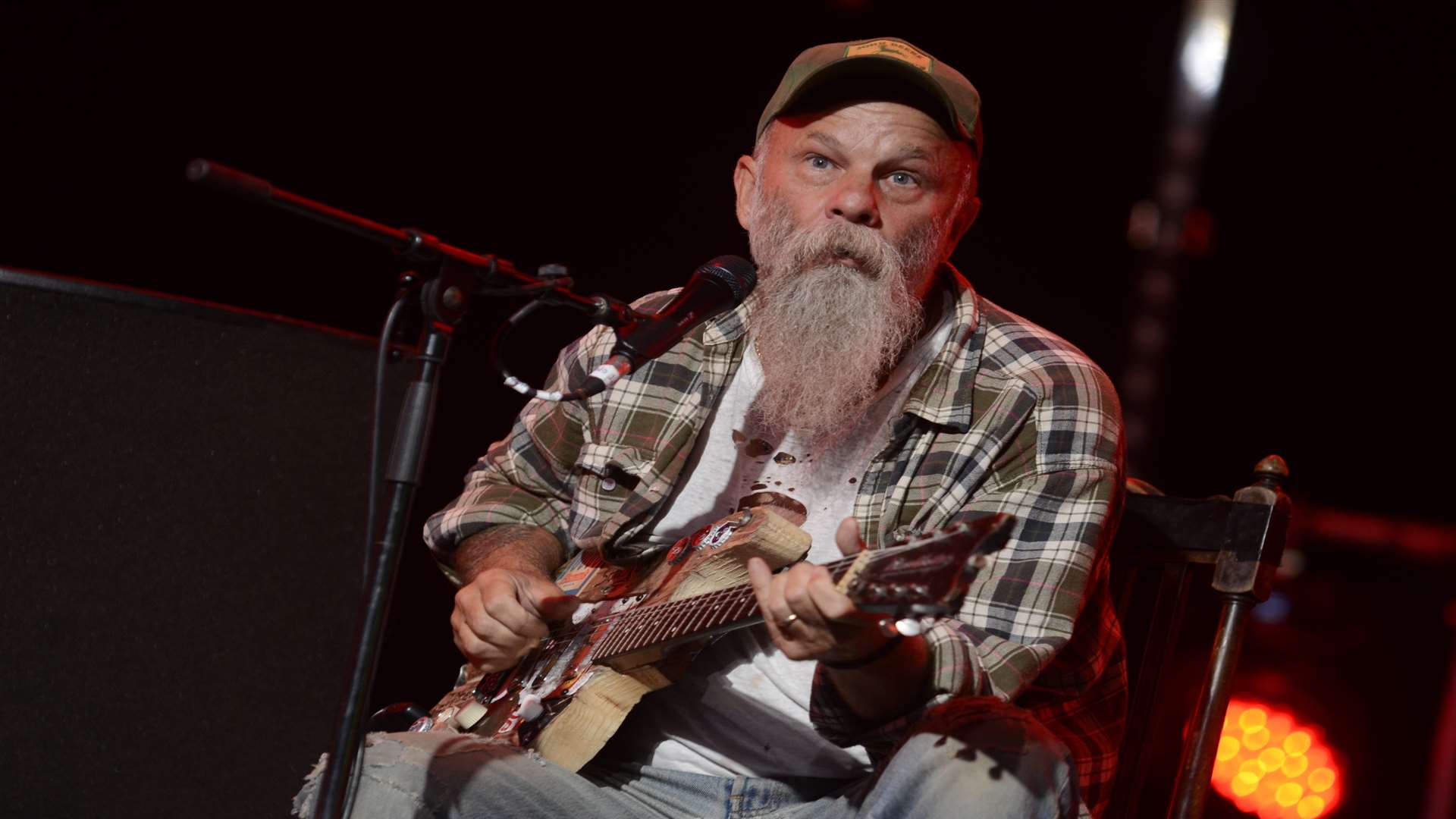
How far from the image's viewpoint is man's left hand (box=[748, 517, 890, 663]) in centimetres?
142

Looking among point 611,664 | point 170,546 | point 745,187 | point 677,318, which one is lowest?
point 170,546

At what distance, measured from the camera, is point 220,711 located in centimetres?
291

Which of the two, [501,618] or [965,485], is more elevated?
[965,485]

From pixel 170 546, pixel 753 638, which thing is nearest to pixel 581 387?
pixel 753 638

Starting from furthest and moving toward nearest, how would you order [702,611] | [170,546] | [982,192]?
[982,192] < [170,546] < [702,611]

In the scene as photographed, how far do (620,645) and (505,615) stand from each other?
21cm

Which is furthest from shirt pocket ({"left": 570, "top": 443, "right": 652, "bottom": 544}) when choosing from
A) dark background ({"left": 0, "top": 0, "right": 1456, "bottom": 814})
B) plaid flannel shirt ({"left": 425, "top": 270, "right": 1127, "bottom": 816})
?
dark background ({"left": 0, "top": 0, "right": 1456, "bottom": 814})

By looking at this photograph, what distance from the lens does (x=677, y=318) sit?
162 cm

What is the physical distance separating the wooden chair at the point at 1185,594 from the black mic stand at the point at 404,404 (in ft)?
4.31

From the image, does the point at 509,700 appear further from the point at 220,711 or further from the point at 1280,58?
the point at 1280,58

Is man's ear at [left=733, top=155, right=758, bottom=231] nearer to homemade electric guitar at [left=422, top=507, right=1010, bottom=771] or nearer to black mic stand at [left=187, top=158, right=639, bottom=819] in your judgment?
homemade electric guitar at [left=422, top=507, right=1010, bottom=771]

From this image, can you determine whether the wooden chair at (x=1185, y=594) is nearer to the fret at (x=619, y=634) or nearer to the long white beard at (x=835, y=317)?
the long white beard at (x=835, y=317)

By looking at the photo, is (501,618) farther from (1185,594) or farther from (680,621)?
(1185,594)

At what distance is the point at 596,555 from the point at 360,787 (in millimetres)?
687
